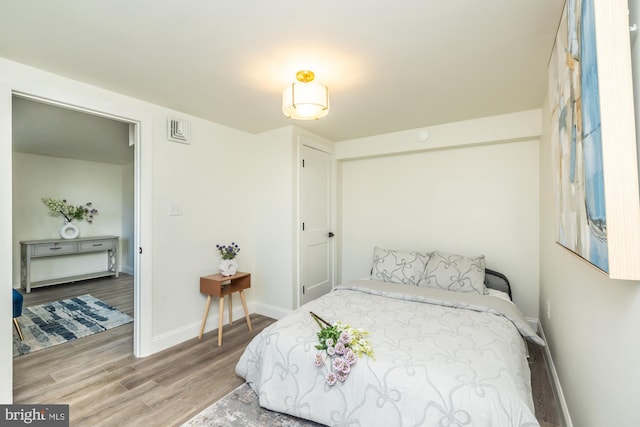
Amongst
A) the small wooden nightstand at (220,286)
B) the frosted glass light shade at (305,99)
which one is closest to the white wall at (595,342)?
the frosted glass light shade at (305,99)

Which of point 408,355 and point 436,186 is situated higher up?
point 436,186

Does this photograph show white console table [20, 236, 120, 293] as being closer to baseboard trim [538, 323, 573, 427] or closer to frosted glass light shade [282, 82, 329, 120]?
frosted glass light shade [282, 82, 329, 120]

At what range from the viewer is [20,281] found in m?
4.70

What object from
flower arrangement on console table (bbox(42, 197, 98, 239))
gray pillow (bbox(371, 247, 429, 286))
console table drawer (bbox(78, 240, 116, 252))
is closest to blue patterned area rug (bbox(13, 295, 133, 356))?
console table drawer (bbox(78, 240, 116, 252))

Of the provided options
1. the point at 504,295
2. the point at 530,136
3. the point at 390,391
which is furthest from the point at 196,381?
the point at 530,136

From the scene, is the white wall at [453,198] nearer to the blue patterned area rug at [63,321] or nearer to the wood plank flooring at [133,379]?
the wood plank flooring at [133,379]

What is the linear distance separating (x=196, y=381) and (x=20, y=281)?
4668mm

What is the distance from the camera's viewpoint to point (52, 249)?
4.80m

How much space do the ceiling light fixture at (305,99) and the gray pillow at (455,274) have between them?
192 centimetres

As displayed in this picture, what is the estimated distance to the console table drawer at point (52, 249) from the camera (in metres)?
4.66

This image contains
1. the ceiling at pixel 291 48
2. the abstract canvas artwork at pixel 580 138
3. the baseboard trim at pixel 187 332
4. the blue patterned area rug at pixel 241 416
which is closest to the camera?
the abstract canvas artwork at pixel 580 138

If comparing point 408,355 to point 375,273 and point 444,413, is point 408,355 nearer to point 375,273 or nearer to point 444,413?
point 444,413

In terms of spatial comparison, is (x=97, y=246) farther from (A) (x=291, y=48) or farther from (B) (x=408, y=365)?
(B) (x=408, y=365)

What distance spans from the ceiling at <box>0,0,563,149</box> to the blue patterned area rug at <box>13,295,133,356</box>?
251 centimetres
